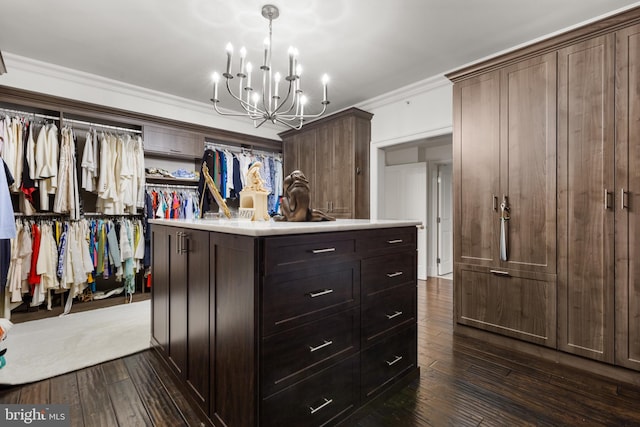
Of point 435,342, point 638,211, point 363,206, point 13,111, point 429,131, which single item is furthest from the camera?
point 363,206

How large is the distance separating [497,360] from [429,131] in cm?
250

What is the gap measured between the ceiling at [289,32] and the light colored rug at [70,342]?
2.67 m

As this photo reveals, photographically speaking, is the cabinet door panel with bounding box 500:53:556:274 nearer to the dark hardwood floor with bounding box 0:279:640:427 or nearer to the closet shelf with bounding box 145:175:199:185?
the dark hardwood floor with bounding box 0:279:640:427

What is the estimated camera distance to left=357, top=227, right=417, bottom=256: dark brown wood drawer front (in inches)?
65.2

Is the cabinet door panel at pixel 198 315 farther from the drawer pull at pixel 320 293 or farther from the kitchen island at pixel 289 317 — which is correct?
the drawer pull at pixel 320 293

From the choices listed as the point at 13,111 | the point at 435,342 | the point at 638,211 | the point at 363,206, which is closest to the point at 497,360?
the point at 435,342

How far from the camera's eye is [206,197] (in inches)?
168

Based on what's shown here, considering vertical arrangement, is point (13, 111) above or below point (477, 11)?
below

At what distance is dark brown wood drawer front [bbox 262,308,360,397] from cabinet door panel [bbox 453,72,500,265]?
1.61 m

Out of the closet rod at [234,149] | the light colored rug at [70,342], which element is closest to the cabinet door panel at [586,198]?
the light colored rug at [70,342]

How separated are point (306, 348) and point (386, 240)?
771 millimetres

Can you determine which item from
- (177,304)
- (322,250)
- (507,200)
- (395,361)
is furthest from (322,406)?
(507,200)

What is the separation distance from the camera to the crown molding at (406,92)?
3.49 m

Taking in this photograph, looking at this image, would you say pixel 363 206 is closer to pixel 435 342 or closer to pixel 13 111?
pixel 435 342
